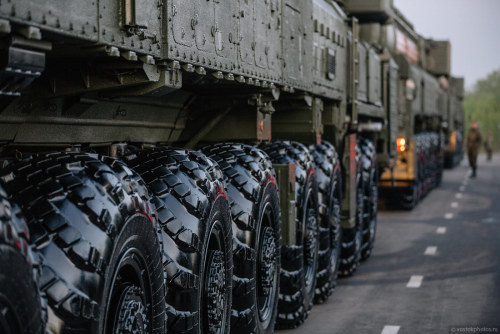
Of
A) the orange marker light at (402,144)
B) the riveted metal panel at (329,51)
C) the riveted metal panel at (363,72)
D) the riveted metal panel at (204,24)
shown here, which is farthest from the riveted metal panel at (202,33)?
the orange marker light at (402,144)

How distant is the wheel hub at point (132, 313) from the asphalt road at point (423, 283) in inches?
166

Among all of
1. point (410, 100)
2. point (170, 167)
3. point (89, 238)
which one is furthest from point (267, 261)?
point (410, 100)

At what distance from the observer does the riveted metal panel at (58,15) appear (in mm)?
3260

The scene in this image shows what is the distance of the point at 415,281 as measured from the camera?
1148 centimetres

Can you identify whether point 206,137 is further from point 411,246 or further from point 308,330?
point 411,246

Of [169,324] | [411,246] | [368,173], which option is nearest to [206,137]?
[169,324]

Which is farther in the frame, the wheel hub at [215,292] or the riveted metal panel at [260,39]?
the riveted metal panel at [260,39]

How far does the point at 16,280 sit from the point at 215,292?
2811mm

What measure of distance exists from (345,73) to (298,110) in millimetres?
2066

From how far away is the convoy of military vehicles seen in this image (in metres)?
3.70

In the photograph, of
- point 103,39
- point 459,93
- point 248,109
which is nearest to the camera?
point 103,39

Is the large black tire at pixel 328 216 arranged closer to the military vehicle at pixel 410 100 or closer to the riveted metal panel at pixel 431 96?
the military vehicle at pixel 410 100

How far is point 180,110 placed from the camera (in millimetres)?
7844

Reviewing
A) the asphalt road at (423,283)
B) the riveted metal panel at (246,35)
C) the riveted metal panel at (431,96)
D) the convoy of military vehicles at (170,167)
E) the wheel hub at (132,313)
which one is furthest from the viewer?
the riveted metal panel at (431,96)
